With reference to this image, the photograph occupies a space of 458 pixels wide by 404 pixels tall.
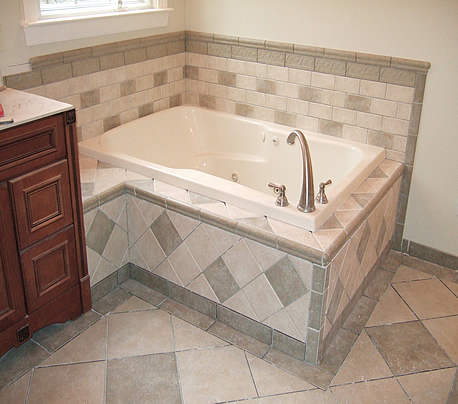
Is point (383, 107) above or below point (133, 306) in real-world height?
above

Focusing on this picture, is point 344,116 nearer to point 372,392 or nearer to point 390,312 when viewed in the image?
point 390,312

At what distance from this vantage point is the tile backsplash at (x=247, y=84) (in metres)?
2.78

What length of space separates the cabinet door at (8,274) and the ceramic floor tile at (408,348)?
5.09 ft

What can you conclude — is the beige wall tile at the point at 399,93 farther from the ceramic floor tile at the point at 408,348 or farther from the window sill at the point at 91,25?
the window sill at the point at 91,25

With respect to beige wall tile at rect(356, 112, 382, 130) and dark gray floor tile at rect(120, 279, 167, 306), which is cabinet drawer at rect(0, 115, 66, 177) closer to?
dark gray floor tile at rect(120, 279, 167, 306)

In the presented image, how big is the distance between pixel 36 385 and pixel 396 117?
2184 millimetres

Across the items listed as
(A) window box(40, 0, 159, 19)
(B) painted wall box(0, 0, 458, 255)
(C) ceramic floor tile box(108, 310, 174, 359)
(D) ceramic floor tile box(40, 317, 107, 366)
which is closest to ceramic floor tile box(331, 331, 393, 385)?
(C) ceramic floor tile box(108, 310, 174, 359)

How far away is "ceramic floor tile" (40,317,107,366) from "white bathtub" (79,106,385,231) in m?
0.79

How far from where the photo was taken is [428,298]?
2.70 metres

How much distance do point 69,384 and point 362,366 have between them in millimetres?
1220

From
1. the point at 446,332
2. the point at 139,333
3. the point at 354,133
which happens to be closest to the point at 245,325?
the point at 139,333

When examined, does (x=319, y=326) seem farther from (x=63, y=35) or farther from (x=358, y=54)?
(x=63, y=35)

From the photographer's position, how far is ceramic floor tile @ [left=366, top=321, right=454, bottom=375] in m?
2.26

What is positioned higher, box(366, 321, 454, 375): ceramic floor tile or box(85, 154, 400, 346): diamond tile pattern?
box(85, 154, 400, 346): diamond tile pattern
